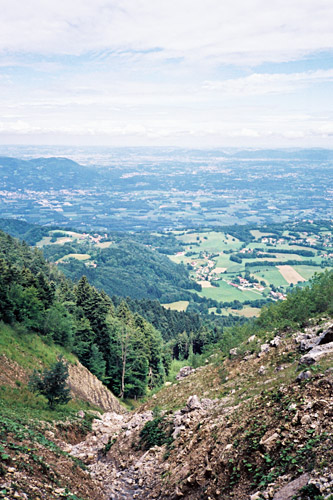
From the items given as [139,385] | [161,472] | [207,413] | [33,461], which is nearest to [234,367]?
[207,413]

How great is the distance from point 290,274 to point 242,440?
584ft

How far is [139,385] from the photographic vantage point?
44.5 m

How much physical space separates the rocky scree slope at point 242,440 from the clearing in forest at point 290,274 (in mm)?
152584

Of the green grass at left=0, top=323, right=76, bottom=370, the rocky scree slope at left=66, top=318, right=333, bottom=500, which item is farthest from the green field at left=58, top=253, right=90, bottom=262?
the rocky scree slope at left=66, top=318, right=333, bottom=500

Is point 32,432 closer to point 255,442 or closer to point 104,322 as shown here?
point 255,442

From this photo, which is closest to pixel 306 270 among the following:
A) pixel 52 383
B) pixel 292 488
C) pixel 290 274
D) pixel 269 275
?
pixel 290 274

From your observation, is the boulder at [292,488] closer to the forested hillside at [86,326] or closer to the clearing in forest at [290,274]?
the forested hillside at [86,326]

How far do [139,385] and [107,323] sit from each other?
897cm

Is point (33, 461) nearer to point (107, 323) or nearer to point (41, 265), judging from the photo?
point (107, 323)

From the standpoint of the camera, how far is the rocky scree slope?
1014 cm

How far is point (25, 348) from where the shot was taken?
31.5m

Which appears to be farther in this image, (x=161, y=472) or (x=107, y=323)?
(x=107, y=323)

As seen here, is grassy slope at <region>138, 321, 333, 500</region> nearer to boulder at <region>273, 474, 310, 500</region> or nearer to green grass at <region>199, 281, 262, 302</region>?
boulder at <region>273, 474, 310, 500</region>

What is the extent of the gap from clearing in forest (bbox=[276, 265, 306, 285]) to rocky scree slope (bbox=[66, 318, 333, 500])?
501ft
